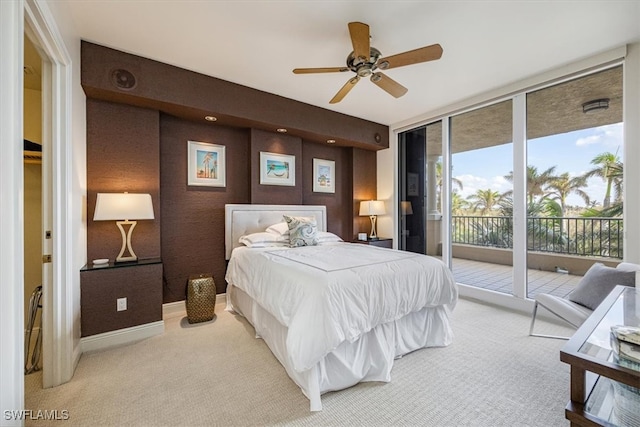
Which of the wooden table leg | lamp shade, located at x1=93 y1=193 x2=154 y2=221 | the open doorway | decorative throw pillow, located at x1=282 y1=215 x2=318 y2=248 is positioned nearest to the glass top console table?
the wooden table leg

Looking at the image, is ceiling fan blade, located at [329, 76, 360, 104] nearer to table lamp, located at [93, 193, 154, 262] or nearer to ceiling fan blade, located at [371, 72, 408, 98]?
ceiling fan blade, located at [371, 72, 408, 98]

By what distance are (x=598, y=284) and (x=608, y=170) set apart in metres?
1.44

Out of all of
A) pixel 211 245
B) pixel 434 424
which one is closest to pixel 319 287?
pixel 434 424

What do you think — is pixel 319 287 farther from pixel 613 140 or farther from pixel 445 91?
pixel 613 140

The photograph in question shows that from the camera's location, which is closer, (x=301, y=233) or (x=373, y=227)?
(x=301, y=233)

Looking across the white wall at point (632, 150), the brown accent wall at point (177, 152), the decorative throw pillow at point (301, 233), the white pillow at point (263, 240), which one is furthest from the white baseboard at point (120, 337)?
the white wall at point (632, 150)

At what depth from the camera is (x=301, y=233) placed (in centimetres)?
347

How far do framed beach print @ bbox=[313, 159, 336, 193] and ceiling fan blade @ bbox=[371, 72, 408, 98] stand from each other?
2.12m

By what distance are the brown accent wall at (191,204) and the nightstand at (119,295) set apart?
634mm

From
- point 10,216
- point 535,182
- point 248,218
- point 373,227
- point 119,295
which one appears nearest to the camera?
point 10,216

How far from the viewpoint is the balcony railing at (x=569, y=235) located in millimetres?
3158

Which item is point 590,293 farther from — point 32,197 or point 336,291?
point 32,197

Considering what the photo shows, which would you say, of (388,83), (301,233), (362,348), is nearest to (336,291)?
(362,348)

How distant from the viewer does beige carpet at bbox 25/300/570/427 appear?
160 cm
